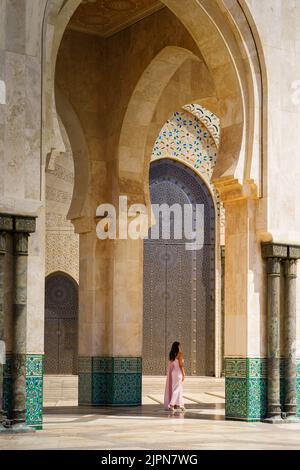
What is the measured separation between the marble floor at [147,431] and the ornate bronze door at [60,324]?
4517 mm

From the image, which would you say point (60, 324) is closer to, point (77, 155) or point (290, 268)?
point (77, 155)

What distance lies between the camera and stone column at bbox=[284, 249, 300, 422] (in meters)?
8.63

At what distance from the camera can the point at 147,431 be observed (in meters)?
7.58

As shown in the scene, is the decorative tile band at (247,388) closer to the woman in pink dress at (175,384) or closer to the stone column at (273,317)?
the stone column at (273,317)

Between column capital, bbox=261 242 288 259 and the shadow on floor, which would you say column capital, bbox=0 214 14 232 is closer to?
the shadow on floor

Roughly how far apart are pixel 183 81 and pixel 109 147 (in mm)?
1456

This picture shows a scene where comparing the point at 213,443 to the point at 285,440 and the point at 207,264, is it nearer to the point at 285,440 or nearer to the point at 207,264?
the point at 285,440

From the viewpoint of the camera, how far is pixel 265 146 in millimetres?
8719

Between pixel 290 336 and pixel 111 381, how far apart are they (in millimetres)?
2671

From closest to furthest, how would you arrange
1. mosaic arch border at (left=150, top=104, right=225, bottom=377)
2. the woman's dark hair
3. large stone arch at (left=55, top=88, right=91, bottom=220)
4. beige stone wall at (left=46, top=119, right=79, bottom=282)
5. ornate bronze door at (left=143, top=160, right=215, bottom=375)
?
1. the woman's dark hair
2. large stone arch at (left=55, top=88, right=91, bottom=220)
3. beige stone wall at (left=46, top=119, right=79, bottom=282)
4. ornate bronze door at (left=143, top=160, right=215, bottom=375)
5. mosaic arch border at (left=150, top=104, right=225, bottom=377)

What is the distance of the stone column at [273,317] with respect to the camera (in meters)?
8.52

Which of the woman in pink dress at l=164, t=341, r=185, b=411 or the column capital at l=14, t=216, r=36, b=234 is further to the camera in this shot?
the woman in pink dress at l=164, t=341, r=185, b=411

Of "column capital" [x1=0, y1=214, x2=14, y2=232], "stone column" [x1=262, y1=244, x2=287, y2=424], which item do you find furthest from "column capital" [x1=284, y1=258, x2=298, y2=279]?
"column capital" [x1=0, y1=214, x2=14, y2=232]

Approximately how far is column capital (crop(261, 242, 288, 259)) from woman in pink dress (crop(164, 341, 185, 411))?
231 cm
